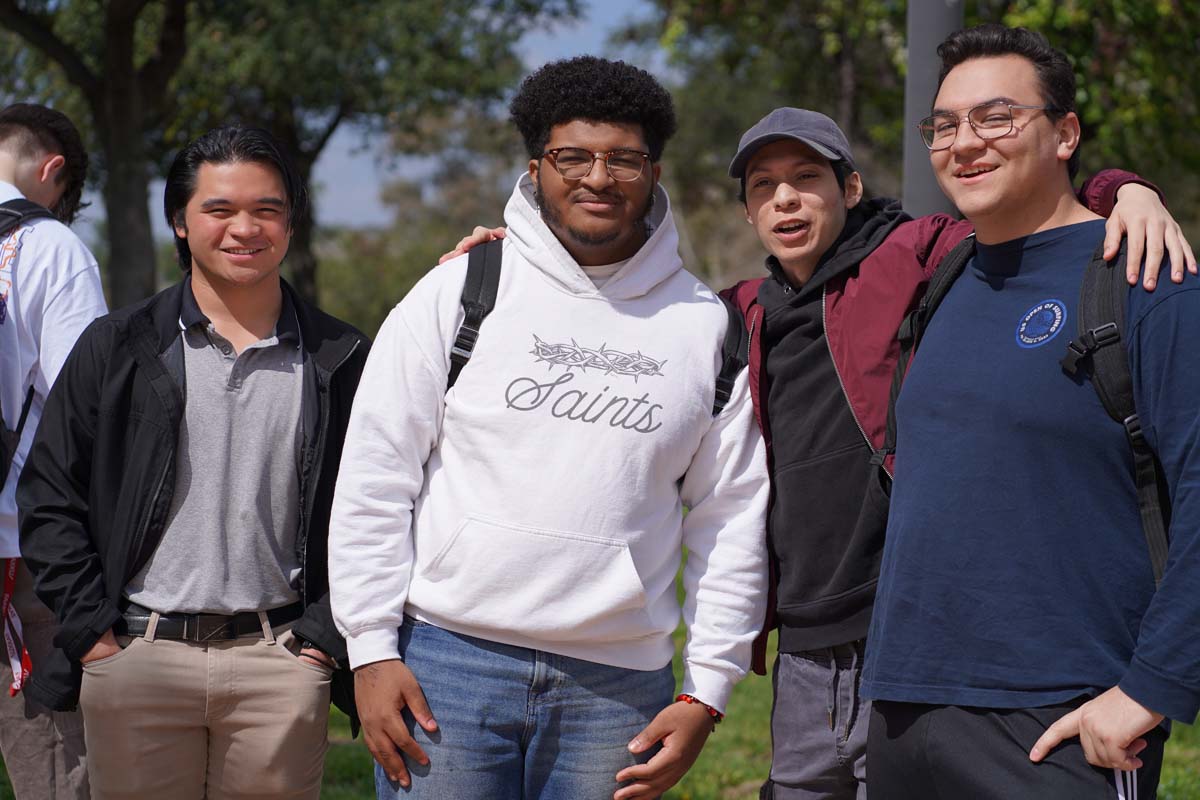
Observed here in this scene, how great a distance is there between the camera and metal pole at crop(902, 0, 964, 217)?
4125 mm

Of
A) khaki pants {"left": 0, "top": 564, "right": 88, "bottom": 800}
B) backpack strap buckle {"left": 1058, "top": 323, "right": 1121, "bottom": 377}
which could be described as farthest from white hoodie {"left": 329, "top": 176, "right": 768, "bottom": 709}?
khaki pants {"left": 0, "top": 564, "right": 88, "bottom": 800}

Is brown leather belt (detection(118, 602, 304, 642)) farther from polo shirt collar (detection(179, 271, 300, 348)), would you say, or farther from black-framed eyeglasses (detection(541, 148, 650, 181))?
black-framed eyeglasses (detection(541, 148, 650, 181))

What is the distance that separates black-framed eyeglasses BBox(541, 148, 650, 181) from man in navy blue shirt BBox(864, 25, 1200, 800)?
69 cm

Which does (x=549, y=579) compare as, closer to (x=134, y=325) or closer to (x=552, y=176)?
(x=552, y=176)

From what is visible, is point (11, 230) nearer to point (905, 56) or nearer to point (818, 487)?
point (818, 487)

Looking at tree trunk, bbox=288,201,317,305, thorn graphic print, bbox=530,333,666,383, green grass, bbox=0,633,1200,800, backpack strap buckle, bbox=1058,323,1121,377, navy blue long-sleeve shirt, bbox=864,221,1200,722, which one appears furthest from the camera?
tree trunk, bbox=288,201,317,305

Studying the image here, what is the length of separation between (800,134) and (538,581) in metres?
1.32

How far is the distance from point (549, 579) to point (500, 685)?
27cm

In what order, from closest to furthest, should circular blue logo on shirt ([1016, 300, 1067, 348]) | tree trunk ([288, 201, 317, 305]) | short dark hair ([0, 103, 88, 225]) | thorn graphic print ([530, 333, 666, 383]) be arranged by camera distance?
circular blue logo on shirt ([1016, 300, 1067, 348]) < thorn graphic print ([530, 333, 666, 383]) < short dark hair ([0, 103, 88, 225]) < tree trunk ([288, 201, 317, 305])

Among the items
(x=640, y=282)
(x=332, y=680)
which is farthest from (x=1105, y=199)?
(x=332, y=680)

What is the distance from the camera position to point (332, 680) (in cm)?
332

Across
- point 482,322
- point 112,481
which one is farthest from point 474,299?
point 112,481

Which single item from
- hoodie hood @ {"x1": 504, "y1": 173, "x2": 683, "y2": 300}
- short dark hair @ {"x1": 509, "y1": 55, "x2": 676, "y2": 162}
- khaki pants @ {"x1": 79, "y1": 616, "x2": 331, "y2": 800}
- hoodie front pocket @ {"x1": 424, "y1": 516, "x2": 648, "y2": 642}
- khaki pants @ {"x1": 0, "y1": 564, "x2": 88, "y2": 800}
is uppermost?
short dark hair @ {"x1": 509, "y1": 55, "x2": 676, "y2": 162}

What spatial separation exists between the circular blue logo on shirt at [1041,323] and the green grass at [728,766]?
3491 millimetres
